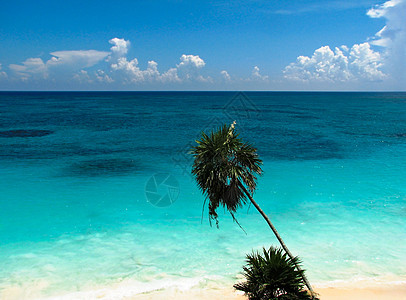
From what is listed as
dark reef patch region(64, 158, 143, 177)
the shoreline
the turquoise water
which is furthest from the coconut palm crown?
dark reef patch region(64, 158, 143, 177)

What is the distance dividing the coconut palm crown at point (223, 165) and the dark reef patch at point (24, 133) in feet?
178

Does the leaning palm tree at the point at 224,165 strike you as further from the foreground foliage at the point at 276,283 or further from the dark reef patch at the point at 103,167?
the dark reef patch at the point at 103,167

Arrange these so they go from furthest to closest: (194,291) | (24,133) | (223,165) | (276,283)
Result: (24,133), (194,291), (223,165), (276,283)

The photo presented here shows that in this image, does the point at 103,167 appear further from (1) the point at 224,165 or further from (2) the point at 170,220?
(1) the point at 224,165

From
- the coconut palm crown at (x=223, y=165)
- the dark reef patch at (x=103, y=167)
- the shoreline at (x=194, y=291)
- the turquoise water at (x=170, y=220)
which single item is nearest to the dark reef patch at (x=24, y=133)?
the turquoise water at (x=170, y=220)

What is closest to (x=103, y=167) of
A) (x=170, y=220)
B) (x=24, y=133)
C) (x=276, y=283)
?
(x=170, y=220)

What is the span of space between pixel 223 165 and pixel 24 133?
192 ft

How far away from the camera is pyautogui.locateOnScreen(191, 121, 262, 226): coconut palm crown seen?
11.5 meters

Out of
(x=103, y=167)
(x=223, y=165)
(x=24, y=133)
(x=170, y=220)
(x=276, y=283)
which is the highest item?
(x=223, y=165)

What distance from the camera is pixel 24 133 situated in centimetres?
5928

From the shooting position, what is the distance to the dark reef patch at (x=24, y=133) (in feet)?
187

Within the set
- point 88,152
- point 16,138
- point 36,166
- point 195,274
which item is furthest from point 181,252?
point 16,138

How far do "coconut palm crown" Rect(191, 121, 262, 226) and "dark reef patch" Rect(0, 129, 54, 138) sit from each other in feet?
178

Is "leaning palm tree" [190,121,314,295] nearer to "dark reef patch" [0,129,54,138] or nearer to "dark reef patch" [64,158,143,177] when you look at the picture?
"dark reef patch" [64,158,143,177]
